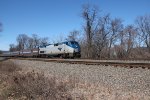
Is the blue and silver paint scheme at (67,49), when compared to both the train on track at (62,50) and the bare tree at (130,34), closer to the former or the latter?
the train on track at (62,50)

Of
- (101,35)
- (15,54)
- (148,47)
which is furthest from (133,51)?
(15,54)

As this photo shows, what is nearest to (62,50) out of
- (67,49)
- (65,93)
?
(67,49)

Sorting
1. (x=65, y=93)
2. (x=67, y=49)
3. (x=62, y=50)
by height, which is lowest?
(x=65, y=93)

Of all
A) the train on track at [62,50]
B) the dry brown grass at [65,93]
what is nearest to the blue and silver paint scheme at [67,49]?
the train on track at [62,50]

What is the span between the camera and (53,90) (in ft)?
31.2

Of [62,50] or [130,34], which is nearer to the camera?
[62,50]

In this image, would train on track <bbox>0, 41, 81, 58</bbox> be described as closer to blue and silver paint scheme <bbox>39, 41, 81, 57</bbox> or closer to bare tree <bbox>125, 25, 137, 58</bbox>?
blue and silver paint scheme <bbox>39, 41, 81, 57</bbox>

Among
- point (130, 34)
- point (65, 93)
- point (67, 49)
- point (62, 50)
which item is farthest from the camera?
point (130, 34)

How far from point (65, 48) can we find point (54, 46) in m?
4.71

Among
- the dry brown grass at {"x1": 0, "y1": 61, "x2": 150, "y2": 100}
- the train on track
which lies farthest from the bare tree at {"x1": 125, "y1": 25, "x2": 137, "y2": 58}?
the dry brown grass at {"x1": 0, "y1": 61, "x2": 150, "y2": 100}

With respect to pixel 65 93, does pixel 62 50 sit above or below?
above

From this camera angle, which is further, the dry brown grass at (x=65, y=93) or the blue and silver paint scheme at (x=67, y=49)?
the blue and silver paint scheme at (x=67, y=49)

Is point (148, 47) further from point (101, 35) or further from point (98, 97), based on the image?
point (98, 97)

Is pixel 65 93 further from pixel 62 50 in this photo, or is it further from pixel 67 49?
pixel 62 50
